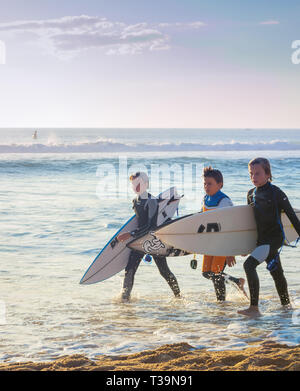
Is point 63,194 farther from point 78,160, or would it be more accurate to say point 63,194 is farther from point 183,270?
point 78,160

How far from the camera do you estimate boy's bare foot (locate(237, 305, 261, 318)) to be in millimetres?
5059

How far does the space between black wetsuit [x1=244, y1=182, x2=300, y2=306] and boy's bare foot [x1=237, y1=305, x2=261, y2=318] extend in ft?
0.16

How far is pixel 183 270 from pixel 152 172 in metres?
19.2

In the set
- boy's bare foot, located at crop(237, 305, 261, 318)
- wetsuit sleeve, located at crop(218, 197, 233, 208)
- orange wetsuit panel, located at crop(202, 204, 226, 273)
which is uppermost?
wetsuit sleeve, located at crop(218, 197, 233, 208)

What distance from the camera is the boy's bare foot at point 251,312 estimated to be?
5.06 m

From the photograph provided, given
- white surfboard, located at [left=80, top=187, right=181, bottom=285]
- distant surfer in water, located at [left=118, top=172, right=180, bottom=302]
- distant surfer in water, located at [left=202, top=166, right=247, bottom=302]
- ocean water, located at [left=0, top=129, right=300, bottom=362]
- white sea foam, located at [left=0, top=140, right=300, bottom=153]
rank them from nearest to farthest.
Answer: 1. ocean water, located at [left=0, top=129, right=300, bottom=362]
2. distant surfer in water, located at [left=202, top=166, right=247, bottom=302]
3. distant surfer in water, located at [left=118, top=172, right=180, bottom=302]
4. white surfboard, located at [left=80, top=187, right=181, bottom=285]
5. white sea foam, located at [left=0, top=140, right=300, bottom=153]

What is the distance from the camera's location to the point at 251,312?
16.7 ft

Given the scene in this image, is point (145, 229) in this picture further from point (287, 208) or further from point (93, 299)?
point (287, 208)

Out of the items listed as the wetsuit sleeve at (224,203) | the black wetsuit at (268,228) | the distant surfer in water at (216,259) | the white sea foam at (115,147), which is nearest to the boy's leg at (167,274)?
the distant surfer in water at (216,259)

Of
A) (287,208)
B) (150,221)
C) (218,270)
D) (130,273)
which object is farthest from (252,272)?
(130,273)

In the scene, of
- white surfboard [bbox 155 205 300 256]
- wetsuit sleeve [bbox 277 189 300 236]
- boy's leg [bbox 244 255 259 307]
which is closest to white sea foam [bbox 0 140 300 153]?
white surfboard [bbox 155 205 300 256]


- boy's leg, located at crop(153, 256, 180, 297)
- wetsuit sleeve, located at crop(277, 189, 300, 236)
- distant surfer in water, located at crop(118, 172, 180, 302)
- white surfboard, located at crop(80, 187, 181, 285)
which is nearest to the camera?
wetsuit sleeve, located at crop(277, 189, 300, 236)

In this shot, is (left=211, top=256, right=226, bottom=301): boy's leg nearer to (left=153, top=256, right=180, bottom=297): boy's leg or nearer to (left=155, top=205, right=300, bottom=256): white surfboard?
(left=155, top=205, right=300, bottom=256): white surfboard
